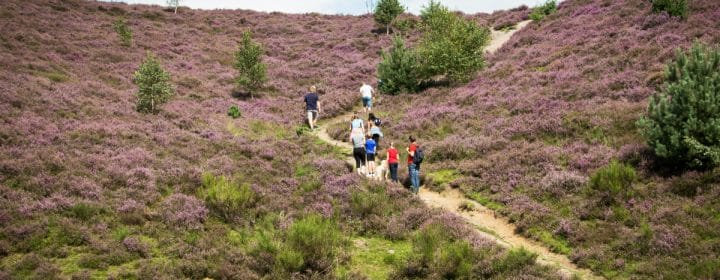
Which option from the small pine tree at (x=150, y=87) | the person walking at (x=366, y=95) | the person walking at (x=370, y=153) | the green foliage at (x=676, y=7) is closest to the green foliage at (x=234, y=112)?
the small pine tree at (x=150, y=87)

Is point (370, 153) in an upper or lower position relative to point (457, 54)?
lower

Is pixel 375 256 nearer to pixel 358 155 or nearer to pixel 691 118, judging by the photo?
pixel 358 155

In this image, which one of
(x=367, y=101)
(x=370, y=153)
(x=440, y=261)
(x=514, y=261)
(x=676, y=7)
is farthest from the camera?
(x=367, y=101)

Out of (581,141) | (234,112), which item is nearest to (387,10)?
(234,112)

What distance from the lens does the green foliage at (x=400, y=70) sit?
32219 millimetres

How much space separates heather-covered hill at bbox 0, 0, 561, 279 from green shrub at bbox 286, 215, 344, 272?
0.03m

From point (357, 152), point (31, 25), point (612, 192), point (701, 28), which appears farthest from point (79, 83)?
point (701, 28)

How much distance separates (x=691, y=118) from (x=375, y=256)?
30.7ft

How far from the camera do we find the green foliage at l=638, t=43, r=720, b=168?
12359 mm

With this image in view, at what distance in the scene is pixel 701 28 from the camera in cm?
2519

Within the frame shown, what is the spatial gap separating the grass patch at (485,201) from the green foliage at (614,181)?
2.86m

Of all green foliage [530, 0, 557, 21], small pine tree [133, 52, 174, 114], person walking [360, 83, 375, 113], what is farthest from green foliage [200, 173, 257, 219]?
green foliage [530, 0, 557, 21]

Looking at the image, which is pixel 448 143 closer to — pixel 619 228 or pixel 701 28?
pixel 619 228

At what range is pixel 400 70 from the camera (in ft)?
106
